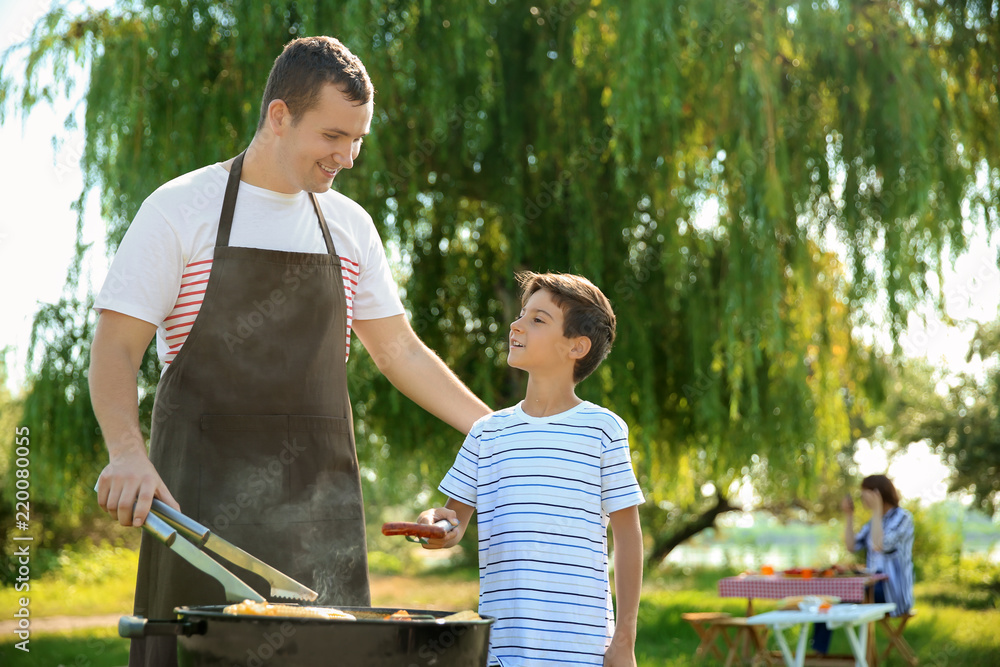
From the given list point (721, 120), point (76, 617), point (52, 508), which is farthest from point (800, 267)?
point (52, 508)

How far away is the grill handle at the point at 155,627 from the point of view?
1388 millimetres

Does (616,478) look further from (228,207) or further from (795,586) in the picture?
(795,586)

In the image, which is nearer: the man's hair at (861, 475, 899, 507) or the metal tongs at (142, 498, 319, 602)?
the metal tongs at (142, 498, 319, 602)

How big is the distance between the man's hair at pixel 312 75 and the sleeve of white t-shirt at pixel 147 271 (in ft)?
1.26

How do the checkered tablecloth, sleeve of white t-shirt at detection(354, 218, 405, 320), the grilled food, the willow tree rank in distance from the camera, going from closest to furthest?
the grilled food → sleeve of white t-shirt at detection(354, 218, 405, 320) → the willow tree → the checkered tablecloth

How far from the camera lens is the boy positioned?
2.06 metres

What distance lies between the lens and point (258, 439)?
2.03m

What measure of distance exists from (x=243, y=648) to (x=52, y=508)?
16.1m

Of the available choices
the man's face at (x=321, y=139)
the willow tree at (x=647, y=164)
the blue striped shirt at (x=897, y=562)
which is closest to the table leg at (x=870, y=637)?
the blue striped shirt at (x=897, y=562)

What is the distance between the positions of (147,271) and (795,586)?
677 cm

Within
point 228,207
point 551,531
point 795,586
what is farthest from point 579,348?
point 795,586

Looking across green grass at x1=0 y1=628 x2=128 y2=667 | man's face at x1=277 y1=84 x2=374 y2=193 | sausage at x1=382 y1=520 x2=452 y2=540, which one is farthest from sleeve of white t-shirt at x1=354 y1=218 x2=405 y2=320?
green grass at x1=0 y1=628 x2=128 y2=667

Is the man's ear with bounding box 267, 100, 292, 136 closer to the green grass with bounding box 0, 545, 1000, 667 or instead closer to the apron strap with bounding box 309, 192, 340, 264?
the apron strap with bounding box 309, 192, 340, 264

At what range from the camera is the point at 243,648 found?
4.41 ft
